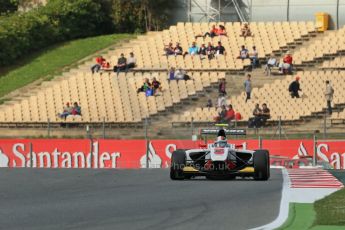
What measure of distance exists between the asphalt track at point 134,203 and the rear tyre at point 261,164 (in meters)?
0.24

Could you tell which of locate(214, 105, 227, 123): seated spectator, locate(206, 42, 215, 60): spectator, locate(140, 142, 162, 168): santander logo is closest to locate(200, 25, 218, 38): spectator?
locate(206, 42, 215, 60): spectator

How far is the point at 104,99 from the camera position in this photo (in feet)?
138

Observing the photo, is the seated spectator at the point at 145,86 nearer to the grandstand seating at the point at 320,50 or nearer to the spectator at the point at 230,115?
the spectator at the point at 230,115

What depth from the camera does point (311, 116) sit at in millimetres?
38906

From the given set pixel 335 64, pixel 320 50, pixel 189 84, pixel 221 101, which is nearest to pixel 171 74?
pixel 189 84

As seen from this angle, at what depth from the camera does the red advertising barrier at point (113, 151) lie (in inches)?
1313

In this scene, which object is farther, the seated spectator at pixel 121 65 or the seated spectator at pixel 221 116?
the seated spectator at pixel 121 65

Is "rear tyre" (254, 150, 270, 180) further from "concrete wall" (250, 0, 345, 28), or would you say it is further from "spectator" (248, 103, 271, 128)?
"concrete wall" (250, 0, 345, 28)

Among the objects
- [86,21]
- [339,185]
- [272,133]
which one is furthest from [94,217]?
A: [86,21]

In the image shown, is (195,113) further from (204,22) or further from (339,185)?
(339,185)

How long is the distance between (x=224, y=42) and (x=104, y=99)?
6.54 metres

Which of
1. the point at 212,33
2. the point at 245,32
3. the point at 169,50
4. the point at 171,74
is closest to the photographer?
the point at 171,74

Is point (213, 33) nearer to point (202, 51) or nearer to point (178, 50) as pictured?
point (202, 51)

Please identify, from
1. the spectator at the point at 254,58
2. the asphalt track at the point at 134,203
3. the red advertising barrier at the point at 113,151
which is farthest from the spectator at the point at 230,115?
the asphalt track at the point at 134,203
